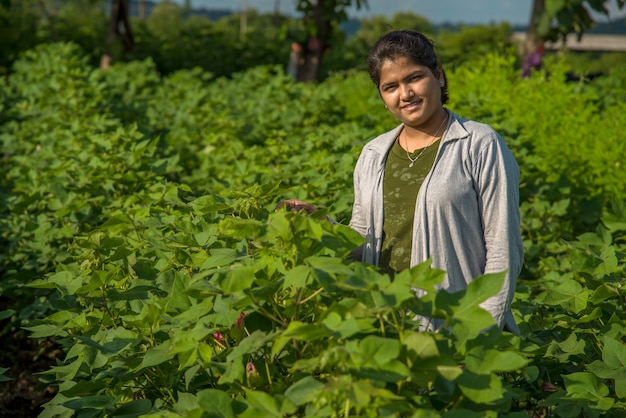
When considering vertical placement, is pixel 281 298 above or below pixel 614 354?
above

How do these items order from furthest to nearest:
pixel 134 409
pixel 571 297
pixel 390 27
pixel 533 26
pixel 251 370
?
pixel 533 26 → pixel 390 27 → pixel 571 297 → pixel 134 409 → pixel 251 370

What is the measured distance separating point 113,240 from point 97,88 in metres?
6.18

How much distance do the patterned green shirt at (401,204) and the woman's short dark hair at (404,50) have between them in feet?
0.87

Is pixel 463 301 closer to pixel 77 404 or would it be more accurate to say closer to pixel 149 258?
pixel 77 404

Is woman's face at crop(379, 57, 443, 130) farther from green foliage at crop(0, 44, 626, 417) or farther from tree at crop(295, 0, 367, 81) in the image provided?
tree at crop(295, 0, 367, 81)

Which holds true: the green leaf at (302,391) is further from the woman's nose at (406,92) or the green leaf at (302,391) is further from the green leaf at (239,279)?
the woman's nose at (406,92)

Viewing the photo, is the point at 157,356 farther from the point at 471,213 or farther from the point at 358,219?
the point at 471,213

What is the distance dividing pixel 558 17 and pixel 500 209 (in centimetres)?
1579

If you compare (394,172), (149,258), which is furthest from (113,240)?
(394,172)

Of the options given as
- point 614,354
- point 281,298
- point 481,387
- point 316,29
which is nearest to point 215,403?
point 281,298

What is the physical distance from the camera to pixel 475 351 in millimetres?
1982

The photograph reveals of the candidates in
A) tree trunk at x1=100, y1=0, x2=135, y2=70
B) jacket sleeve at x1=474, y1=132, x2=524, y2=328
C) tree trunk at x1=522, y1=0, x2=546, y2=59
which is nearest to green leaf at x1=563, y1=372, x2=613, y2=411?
jacket sleeve at x1=474, y1=132, x2=524, y2=328

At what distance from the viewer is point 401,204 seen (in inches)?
116

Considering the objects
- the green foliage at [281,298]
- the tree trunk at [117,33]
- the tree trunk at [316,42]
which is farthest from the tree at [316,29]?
the green foliage at [281,298]
